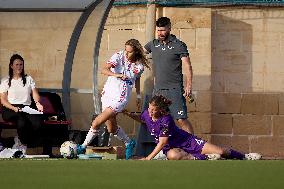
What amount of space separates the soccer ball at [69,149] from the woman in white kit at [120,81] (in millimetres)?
471

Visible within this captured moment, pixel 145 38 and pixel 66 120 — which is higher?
pixel 145 38

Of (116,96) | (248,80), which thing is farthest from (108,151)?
(248,80)

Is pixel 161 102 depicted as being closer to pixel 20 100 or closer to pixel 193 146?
pixel 193 146

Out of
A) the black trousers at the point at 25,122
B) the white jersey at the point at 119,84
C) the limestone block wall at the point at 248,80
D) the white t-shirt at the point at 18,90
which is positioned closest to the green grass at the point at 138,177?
the white jersey at the point at 119,84

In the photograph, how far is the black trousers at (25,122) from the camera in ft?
45.5

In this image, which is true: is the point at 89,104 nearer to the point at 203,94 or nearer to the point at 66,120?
the point at 66,120

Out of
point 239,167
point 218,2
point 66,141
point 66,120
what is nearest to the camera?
point 239,167

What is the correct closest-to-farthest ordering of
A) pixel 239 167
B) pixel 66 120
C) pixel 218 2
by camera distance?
pixel 239 167 → pixel 66 120 → pixel 218 2

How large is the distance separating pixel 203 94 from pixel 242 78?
78cm

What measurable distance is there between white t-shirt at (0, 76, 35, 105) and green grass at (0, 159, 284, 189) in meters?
5.26

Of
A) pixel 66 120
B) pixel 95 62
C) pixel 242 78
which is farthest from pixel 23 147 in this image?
pixel 242 78

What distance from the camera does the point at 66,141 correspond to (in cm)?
1368

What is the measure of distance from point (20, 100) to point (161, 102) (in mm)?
2492

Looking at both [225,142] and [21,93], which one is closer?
[21,93]
